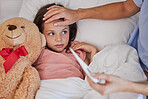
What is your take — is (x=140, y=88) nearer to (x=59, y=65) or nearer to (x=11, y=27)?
(x=59, y=65)

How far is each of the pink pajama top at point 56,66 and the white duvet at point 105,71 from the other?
0.19ft

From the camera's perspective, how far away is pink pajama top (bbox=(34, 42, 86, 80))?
1.07m

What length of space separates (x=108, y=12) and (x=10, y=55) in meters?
0.63

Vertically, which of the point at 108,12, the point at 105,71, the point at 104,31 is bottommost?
the point at 105,71

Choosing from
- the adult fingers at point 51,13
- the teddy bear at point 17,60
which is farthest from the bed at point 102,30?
the teddy bear at point 17,60

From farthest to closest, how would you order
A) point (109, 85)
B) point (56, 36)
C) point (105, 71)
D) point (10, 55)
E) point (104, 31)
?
point (104, 31)
point (56, 36)
point (105, 71)
point (10, 55)
point (109, 85)

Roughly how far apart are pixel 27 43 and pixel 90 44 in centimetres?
43

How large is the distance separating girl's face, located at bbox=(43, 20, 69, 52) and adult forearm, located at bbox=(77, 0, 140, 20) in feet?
0.47

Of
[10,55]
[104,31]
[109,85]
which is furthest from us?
[104,31]

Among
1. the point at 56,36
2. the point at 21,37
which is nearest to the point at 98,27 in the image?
the point at 56,36

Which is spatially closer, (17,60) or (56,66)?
(17,60)

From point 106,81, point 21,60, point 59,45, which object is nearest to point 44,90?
point 21,60

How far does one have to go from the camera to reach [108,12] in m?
1.19

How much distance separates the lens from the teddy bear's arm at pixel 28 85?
3.02 feet
